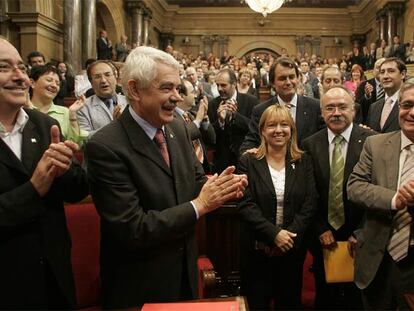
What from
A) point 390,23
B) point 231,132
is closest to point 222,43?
point 390,23

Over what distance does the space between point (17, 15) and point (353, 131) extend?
305 inches

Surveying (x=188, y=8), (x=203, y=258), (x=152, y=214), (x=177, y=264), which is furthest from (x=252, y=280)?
(x=188, y=8)

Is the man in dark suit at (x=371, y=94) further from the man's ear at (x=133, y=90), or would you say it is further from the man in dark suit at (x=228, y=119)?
the man's ear at (x=133, y=90)

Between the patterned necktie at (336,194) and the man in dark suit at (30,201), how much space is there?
157 centimetres

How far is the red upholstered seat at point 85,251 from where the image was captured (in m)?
2.24

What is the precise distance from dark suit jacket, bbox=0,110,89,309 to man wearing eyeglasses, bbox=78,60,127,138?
1.56m

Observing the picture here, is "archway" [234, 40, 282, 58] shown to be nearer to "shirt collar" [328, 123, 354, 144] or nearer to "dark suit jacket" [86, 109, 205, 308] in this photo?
"shirt collar" [328, 123, 354, 144]

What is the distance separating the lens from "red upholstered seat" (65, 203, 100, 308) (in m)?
2.24

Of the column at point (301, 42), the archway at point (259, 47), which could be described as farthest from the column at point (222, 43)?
the column at point (301, 42)

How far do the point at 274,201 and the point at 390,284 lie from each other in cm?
75

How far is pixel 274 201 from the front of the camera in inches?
102

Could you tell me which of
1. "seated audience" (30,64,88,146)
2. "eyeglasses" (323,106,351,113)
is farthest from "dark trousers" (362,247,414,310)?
"seated audience" (30,64,88,146)

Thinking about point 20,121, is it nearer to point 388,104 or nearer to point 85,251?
point 85,251

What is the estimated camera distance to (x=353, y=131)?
9.10 ft
